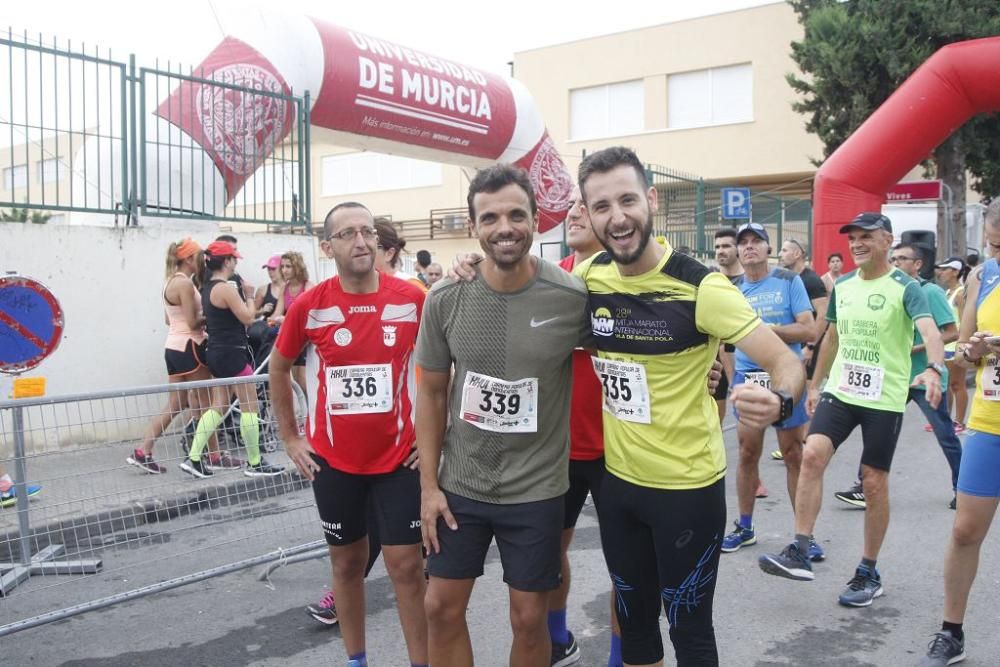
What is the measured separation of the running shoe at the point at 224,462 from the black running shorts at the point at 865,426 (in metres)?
3.22

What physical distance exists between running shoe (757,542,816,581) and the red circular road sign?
475 centimetres

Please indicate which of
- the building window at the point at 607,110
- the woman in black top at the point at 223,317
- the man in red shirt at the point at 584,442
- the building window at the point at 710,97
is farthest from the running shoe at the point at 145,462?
the building window at the point at 607,110

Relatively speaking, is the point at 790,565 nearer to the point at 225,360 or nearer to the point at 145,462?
the point at 145,462

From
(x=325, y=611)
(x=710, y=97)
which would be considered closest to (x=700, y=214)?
(x=325, y=611)

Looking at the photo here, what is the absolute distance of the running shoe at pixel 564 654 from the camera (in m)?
3.65

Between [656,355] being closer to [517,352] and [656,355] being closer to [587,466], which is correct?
[517,352]

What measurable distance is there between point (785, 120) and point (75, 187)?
21.8 metres

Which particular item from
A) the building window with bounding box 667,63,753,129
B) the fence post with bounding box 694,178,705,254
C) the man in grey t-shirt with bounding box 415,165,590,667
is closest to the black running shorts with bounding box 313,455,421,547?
the man in grey t-shirt with bounding box 415,165,590,667

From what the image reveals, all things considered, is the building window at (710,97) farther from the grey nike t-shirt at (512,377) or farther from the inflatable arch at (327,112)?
the grey nike t-shirt at (512,377)

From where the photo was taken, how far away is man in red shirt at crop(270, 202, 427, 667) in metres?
3.32

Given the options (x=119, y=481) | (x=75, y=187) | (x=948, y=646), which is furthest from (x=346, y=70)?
(x=948, y=646)

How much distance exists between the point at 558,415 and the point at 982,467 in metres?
1.94

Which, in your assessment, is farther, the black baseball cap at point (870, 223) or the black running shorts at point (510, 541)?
the black baseball cap at point (870, 223)

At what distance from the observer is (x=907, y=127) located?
1275cm
